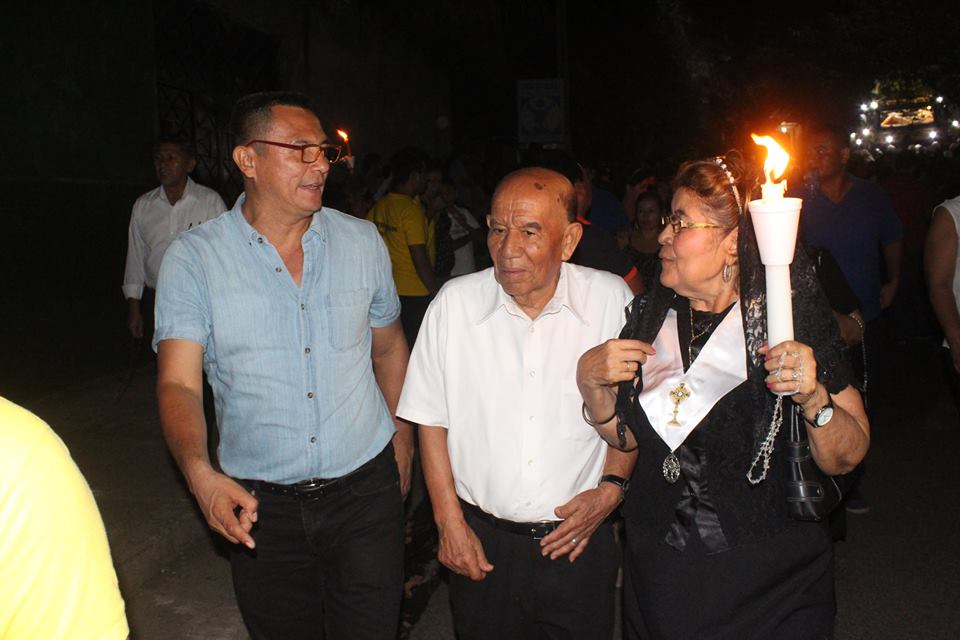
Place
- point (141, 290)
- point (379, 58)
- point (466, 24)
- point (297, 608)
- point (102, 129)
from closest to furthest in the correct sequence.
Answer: point (297, 608), point (141, 290), point (102, 129), point (379, 58), point (466, 24)

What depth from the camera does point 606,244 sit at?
548cm

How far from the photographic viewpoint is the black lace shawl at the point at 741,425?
2.64 m

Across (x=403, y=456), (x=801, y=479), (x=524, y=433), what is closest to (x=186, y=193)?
(x=403, y=456)

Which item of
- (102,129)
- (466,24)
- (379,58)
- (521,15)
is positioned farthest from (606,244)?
(521,15)

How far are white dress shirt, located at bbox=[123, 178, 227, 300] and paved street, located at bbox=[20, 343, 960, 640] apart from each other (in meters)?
1.24

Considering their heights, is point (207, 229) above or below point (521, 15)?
below

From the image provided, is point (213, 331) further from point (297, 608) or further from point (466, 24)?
point (466, 24)

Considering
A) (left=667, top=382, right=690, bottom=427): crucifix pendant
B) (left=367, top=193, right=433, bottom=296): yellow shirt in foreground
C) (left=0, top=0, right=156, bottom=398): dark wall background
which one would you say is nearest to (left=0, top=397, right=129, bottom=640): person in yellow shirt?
(left=667, top=382, right=690, bottom=427): crucifix pendant

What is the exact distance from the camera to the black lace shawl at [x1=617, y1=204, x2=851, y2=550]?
2645 mm

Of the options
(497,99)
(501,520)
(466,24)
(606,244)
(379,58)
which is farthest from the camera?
(497,99)

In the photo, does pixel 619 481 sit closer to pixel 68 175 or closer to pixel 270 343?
pixel 270 343

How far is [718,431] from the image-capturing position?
2.80 meters

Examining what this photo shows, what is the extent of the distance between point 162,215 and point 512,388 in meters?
4.45

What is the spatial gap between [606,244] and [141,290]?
11.2ft
